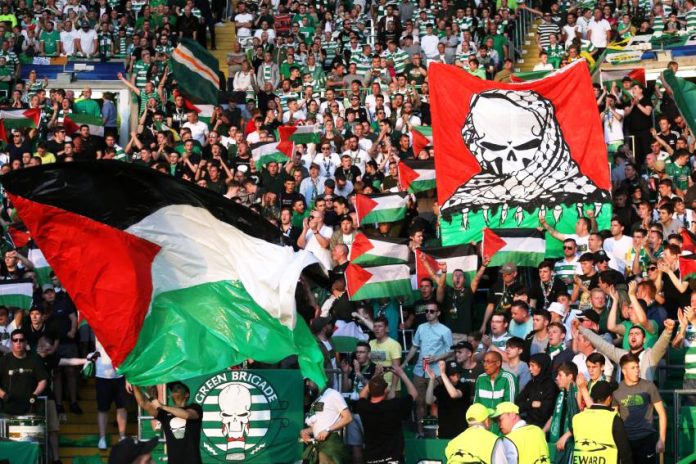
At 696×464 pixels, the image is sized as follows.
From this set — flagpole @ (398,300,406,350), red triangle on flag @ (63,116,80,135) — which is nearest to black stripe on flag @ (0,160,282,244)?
flagpole @ (398,300,406,350)

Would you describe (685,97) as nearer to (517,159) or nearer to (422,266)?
(517,159)

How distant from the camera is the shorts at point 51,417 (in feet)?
65.6

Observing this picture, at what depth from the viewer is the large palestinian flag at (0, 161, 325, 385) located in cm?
1702

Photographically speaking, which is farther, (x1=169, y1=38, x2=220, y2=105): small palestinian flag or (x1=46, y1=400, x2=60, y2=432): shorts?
(x1=169, y1=38, x2=220, y2=105): small palestinian flag

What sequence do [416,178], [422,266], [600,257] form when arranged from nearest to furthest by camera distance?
[600,257] < [422,266] < [416,178]

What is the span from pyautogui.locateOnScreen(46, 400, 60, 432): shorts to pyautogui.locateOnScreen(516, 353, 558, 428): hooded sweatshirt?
5.92 meters

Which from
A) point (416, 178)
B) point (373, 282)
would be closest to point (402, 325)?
point (373, 282)

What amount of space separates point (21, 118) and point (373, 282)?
32.2ft

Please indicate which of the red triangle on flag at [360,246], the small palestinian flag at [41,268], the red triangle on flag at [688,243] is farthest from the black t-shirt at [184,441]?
the red triangle on flag at [688,243]

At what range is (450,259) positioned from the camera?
22.1m

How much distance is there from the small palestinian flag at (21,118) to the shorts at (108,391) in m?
9.40

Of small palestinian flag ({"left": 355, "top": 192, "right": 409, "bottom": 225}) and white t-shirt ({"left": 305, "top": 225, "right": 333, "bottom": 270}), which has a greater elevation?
small palestinian flag ({"left": 355, "top": 192, "right": 409, "bottom": 225})

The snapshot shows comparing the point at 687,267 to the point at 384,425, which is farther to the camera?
the point at 687,267

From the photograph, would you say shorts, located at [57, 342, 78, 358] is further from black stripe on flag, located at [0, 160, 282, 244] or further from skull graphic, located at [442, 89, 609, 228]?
skull graphic, located at [442, 89, 609, 228]
